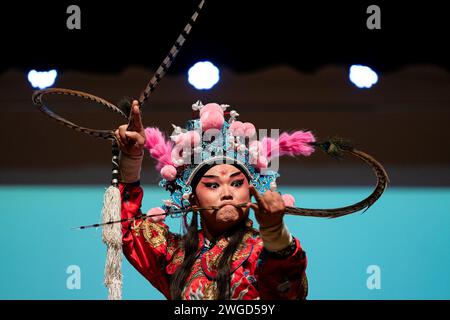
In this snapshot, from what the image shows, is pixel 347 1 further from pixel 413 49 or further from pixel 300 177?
pixel 300 177

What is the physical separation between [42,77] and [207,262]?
4.47 ft

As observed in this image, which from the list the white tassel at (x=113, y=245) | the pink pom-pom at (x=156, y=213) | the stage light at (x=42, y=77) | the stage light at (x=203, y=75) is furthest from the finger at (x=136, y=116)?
the stage light at (x=42, y=77)

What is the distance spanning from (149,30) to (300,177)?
936 millimetres

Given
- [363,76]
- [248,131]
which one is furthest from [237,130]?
[363,76]

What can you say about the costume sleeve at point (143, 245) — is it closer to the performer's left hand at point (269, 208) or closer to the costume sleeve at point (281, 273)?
the costume sleeve at point (281, 273)

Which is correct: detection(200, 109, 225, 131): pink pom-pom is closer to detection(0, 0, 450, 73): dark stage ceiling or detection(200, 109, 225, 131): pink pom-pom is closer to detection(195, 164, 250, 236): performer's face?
detection(195, 164, 250, 236): performer's face

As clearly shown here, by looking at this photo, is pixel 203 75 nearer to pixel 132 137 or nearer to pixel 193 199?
pixel 193 199

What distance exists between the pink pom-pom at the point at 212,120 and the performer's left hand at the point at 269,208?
20.7 inches

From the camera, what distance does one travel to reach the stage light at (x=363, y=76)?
3.86 meters

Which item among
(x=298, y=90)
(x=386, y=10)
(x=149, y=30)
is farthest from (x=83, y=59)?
(x=386, y=10)

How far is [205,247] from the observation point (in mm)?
2910

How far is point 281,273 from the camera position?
2.60 meters

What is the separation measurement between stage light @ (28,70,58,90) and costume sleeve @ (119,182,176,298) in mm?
1057

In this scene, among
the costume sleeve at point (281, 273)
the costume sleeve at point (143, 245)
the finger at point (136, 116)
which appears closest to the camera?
the costume sleeve at point (281, 273)
